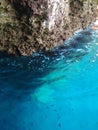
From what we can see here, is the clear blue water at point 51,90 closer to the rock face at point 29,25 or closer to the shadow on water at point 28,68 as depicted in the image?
the shadow on water at point 28,68

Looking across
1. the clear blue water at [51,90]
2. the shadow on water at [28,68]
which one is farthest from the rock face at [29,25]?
the clear blue water at [51,90]

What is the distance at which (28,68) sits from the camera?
572 inches

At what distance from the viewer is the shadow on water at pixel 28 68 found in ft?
47.0

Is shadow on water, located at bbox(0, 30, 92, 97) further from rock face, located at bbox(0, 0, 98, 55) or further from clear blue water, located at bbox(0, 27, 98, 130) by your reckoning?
rock face, located at bbox(0, 0, 98, 55)

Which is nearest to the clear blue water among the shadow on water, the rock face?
the shadow on water

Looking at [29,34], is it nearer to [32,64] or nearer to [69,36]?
[32,64]

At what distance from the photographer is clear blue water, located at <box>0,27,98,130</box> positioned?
14.3 metres

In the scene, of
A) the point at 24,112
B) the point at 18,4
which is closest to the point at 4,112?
the point at 24,112

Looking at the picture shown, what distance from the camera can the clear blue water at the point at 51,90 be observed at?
14.3 meters

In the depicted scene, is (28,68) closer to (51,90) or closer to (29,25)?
(51,90)

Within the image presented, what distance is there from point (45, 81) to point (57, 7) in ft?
11.8

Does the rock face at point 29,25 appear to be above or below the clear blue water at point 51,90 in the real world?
above

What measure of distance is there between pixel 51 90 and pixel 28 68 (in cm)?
167

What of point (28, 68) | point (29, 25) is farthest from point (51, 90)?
point (29, 25)
